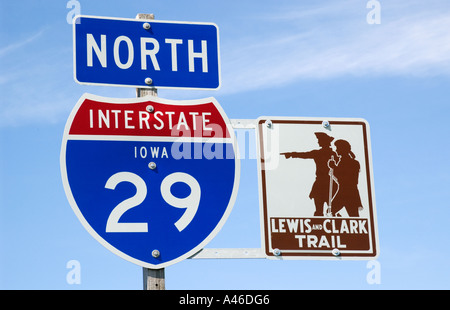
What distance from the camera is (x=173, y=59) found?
5.02 meters

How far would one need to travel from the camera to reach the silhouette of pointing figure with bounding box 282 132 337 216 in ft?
15.8

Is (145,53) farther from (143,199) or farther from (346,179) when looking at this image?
(346,179)

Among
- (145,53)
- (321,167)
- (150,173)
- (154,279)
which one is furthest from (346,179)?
(145,53)

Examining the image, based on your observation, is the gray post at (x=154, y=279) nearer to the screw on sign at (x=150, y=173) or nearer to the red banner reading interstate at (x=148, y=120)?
the screw on sign at (x=150, y=173)

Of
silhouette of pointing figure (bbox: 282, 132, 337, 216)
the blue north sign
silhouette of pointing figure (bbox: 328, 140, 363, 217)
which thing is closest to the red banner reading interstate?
the blue north sign

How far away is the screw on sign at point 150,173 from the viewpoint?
4.54 meters

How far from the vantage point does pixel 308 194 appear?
4816 millimetres

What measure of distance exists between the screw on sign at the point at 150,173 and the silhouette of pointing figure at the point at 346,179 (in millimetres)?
596

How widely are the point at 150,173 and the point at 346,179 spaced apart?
3.77ft

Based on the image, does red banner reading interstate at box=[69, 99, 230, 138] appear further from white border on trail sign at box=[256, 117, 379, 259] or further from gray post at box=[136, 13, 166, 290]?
gray post at box=[136, 13, 166, 290]

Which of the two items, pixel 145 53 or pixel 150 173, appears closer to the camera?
pixel 150 173

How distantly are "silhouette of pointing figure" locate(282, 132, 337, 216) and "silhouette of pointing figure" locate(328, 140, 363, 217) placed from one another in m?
0.04
